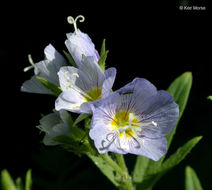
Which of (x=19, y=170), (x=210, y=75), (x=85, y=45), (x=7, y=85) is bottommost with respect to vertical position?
(x=19, y=170)

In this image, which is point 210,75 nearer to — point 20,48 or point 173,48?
point 173,48

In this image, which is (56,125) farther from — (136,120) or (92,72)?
(136,120)

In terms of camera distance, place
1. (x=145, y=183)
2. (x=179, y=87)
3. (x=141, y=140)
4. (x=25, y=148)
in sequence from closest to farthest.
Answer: (x=141, y=140) < (x=145, y=183) < (x=179, y=87) < (x=25, y=148)

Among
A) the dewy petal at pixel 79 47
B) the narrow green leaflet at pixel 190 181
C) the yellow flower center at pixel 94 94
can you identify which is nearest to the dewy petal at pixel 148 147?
the yellow flower center at pixel 94 94

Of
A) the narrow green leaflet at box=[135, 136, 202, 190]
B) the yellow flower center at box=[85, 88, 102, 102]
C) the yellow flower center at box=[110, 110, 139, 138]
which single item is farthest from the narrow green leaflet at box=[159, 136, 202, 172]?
the yellow flower center at box=[85, 88, 102, 102]

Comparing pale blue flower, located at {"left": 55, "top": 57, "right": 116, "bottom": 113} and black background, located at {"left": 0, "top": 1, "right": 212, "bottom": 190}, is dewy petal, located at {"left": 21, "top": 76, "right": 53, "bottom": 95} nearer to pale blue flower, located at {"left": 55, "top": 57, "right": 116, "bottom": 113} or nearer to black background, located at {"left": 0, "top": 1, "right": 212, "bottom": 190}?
pale blue flower, located at {"left": 55, "top": 57, "right": 116, "bottom": 113}

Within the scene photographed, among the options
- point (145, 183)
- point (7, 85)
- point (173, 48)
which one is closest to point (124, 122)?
point (145, 183)

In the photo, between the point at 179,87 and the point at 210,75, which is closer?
the point at 179,87
